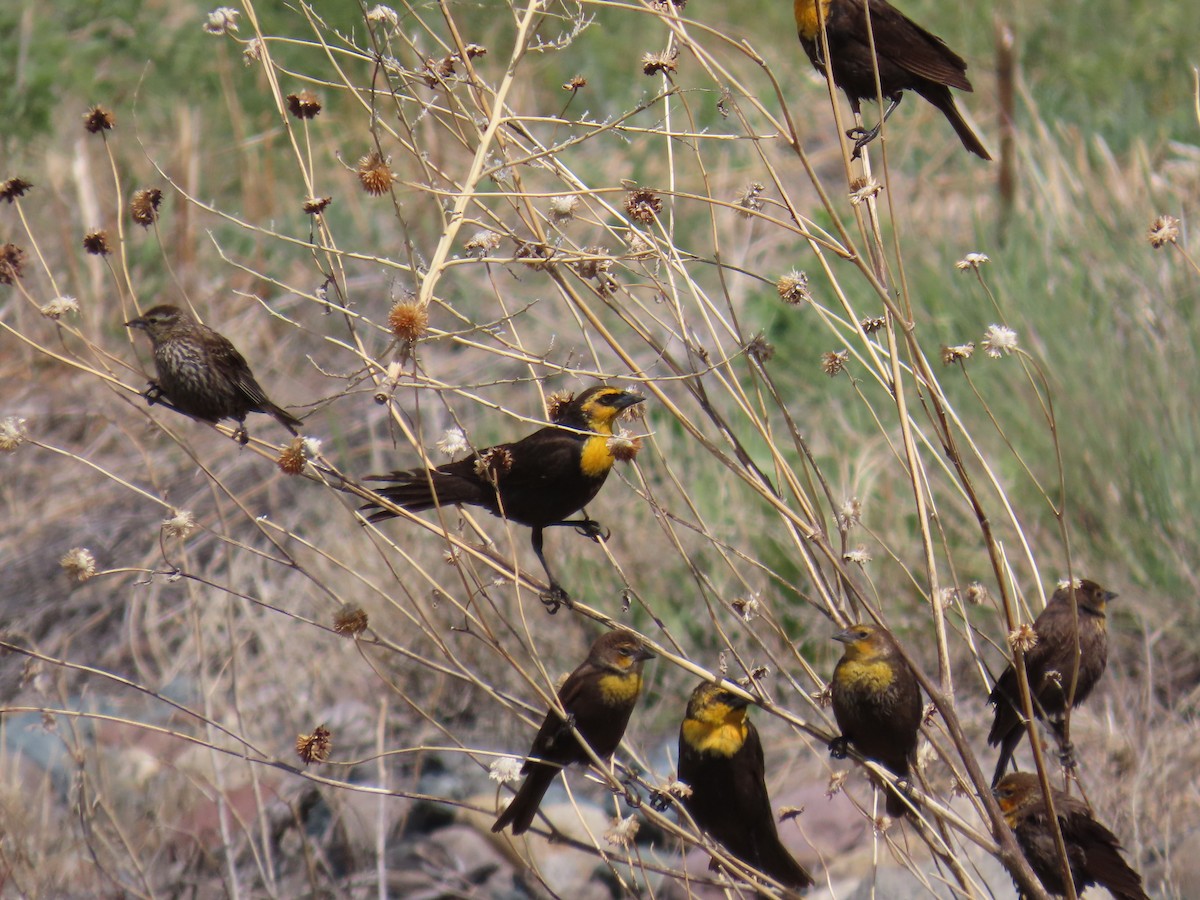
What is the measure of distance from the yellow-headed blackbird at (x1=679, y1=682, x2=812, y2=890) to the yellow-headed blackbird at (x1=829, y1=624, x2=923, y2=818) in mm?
781

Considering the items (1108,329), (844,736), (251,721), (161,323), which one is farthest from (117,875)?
(1108,329)

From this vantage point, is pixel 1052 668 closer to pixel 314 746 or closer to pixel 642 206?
pixel 642 206

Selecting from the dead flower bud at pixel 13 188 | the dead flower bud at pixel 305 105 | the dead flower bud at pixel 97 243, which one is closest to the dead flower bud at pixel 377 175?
the dead flower bud at pixel 305 105

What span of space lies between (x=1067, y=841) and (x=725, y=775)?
95 centimetres

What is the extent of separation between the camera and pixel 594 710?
379 cm

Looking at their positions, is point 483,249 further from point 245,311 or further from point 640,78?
point 640,78

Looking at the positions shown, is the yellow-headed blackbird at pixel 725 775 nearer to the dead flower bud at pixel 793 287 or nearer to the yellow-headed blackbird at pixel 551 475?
the yellow-headed blackbird at pixel 551 475

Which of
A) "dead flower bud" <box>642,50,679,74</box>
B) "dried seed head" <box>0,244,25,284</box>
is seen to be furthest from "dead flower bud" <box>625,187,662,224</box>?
"dried seed head" <box>0,244,25,284</box>

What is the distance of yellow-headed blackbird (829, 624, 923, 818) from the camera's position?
120 inches

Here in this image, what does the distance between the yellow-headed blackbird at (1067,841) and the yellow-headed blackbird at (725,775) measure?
2.16ft

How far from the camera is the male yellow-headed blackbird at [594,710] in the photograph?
3.74 meters

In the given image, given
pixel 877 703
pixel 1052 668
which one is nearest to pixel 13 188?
pixel 877 703

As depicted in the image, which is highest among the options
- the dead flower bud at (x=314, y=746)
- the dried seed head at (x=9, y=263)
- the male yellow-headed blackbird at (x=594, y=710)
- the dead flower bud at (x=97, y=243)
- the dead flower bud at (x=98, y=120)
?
the dead flower bud at (x=98, y=120)

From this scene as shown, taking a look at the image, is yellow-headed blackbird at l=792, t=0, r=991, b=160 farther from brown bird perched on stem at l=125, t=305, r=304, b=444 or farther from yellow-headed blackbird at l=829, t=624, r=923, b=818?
brown bird perched on stem at l=125, t=305, r=304, b=444
